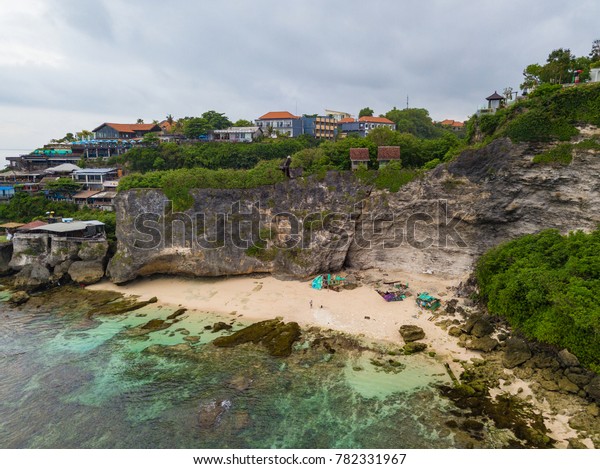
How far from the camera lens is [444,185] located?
99.0 ft

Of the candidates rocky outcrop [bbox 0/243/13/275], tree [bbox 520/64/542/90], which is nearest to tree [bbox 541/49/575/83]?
tree [bbox 520/64/542/90]

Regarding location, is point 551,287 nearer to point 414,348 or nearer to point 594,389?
point 594,389

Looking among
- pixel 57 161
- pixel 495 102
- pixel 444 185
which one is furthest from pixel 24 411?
pixel 57 161

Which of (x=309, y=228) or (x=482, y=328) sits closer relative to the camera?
(x=482, y=328)

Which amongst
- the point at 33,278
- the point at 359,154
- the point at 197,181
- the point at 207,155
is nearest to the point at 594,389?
the point at 359,154

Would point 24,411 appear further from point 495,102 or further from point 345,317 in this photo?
point 495,102

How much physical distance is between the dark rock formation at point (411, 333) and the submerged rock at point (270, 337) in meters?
6.79

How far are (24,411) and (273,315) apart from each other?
14.9 meters

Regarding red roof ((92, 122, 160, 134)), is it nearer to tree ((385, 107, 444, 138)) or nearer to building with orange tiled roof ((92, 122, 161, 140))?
building with orange tiled roof ((92, 122, 161, 140))

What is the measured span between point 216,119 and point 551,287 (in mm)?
54086

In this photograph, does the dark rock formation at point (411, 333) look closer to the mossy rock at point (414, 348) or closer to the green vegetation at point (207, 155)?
→ the mossy rock at point (414, 348)

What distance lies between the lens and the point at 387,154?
35781 mm
